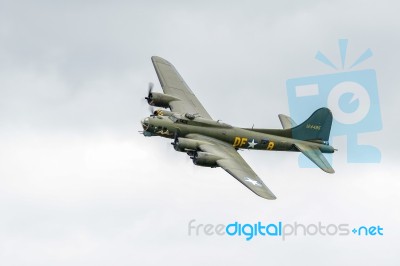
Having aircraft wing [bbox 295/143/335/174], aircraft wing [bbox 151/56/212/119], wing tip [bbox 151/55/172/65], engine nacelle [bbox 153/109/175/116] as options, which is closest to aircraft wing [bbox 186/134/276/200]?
engine nacelle [bbox 153/109/175/116]

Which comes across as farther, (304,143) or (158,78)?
(158,78)

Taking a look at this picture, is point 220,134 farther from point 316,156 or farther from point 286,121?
point 316,156

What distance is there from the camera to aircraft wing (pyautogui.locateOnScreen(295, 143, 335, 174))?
6837 cm

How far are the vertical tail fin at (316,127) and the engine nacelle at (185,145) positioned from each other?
1137 cm

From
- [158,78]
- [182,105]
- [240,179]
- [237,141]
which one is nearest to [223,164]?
[240,179]

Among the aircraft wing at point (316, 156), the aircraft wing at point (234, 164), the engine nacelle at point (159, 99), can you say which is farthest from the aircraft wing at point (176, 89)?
the aircraft wing at point (316, 156)

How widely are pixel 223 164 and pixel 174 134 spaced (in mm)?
6458

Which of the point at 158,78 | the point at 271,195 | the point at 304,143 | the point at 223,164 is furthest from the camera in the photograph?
the point at 158,78

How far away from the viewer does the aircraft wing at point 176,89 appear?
7219 cm

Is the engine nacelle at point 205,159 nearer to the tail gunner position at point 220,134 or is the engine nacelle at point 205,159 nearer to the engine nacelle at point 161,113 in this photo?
the tail gunner position at point 220,134

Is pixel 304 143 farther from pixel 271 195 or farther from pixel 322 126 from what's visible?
pixel 271 195

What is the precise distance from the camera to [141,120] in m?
67.5

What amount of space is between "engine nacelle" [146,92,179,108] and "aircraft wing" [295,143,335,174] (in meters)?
11.6

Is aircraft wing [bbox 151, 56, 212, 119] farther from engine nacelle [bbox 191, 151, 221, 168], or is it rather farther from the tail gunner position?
engine nacelle [bbox 191, 151, 221, 168]
